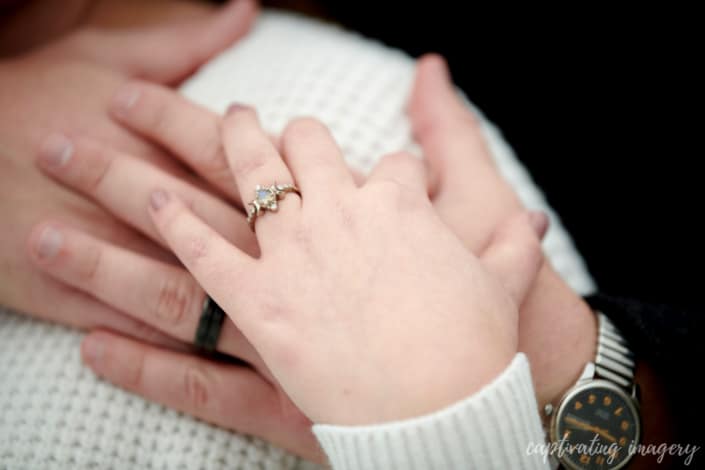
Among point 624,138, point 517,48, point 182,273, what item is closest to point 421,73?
point 517,48

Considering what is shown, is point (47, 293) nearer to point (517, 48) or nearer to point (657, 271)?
point (517, 48)

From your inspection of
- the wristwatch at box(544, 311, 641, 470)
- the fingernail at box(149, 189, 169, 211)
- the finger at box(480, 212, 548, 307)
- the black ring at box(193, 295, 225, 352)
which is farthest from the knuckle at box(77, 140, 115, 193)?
the wristwatch at box(544, 311, 641, 470)

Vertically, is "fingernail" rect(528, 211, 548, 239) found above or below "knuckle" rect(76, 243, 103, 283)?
above

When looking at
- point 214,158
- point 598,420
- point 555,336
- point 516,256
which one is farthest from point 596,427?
point 214,158

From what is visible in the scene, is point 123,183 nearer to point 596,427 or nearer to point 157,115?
A: point 157,115

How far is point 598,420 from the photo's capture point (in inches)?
28.5

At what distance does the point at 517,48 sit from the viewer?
3.58 feet

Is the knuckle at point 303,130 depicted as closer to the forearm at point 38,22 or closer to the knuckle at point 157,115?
the knuckle at point 157,115

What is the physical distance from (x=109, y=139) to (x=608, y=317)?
2.41 ft

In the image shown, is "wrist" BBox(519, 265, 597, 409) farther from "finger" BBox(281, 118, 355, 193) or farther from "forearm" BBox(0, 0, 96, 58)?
"forearm" BBox(0, 0, 96, 58)

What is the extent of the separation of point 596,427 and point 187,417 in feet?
1.63

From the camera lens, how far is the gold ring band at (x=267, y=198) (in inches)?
26.3

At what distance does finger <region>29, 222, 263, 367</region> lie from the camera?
2.49 feet

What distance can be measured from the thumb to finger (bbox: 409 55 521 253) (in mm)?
354
